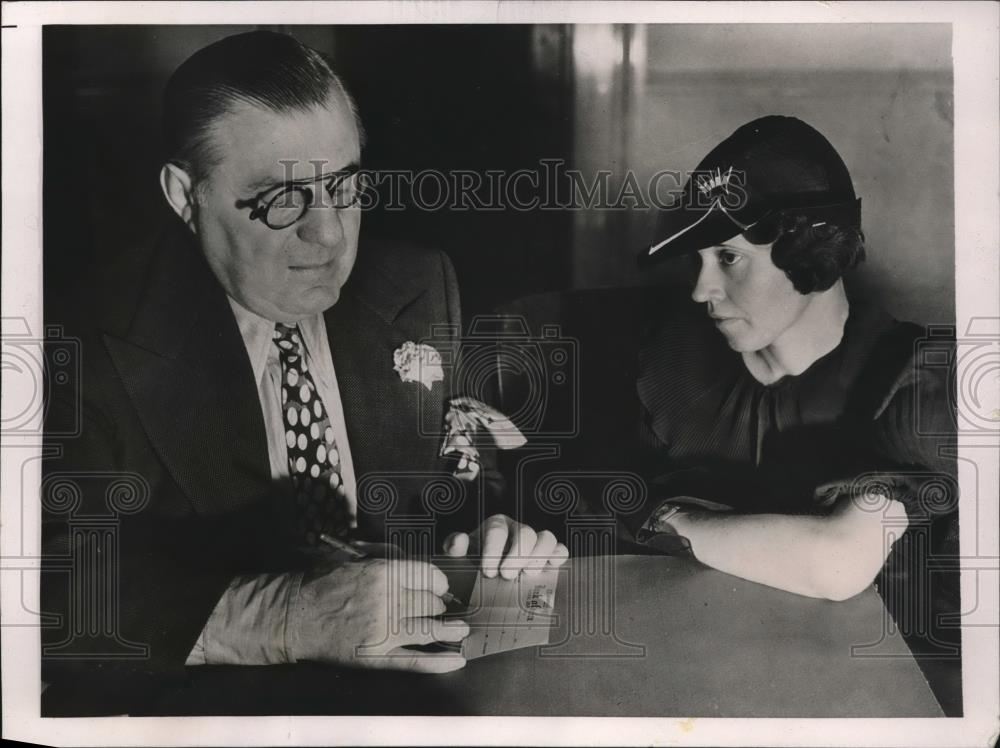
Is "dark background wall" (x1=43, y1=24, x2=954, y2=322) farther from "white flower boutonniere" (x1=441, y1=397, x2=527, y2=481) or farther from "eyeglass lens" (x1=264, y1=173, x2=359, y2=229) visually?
"white flower boutonniere" (x1=441, y1=397, x2=527, y2=481)

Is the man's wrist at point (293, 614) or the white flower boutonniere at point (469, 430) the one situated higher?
the white flower boutonniere at point (469, 430)

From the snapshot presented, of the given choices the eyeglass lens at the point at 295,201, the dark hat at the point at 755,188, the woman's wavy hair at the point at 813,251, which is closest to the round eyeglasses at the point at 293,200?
the eyeglass lens at the point at 295,201

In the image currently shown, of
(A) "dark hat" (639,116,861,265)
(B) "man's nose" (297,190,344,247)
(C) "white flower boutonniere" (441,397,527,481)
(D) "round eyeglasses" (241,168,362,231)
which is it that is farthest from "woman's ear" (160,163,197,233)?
(A) "dark hat" (639,116,861,265)

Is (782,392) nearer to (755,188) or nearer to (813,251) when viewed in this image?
(813,251)

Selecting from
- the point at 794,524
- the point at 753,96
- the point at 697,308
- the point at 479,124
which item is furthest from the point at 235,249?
the point at 794,524

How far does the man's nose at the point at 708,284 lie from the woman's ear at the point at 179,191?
3.32 feet

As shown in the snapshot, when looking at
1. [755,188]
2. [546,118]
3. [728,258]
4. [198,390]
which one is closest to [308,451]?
[198,390]

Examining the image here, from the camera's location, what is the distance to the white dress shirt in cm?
176

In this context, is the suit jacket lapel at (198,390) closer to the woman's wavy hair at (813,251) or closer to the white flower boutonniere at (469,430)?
the white flower boutonniere at (469,430)

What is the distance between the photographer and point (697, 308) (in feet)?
5.88

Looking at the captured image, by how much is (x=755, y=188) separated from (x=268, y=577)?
1.24m

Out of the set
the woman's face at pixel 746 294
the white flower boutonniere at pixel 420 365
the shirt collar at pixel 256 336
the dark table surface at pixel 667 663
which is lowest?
the dark table surface at pixel 667 663

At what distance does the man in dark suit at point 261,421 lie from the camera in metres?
1.76

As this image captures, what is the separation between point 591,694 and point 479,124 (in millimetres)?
1181
